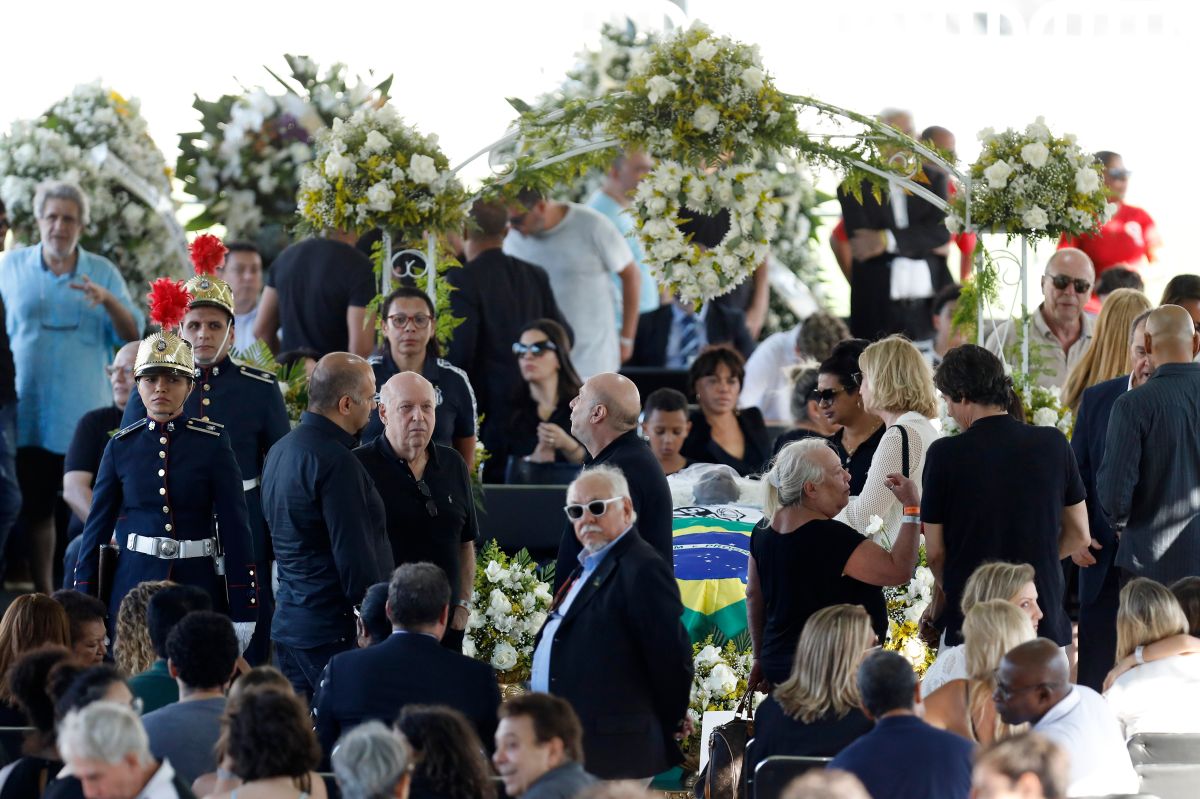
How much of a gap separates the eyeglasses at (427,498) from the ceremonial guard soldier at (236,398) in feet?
2.88

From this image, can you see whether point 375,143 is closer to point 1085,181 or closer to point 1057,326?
point 1085,181

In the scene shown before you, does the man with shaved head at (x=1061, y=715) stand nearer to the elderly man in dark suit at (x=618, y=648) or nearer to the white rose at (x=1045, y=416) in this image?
the elderly man in dark suit at (x=618, y=648)

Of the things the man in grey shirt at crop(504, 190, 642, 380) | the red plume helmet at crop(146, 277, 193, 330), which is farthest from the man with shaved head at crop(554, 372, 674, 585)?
the man in grey shirt at crop(504, 190, 642, 380)

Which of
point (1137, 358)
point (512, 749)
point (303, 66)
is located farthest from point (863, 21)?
point (512, 749)

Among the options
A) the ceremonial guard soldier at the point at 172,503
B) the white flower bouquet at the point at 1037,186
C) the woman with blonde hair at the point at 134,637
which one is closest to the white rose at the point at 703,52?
the white flower bouquet at the point at 1037,186

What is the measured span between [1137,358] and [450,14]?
874 centimetres

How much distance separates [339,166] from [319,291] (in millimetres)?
1472

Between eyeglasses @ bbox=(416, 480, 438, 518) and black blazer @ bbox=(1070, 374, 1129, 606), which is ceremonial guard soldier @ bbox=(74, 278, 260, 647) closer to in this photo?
eyeglasses @ bbox=(416, 480, 438, 518)

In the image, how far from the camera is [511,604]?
7.39 m

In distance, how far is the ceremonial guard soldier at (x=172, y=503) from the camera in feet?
21.2

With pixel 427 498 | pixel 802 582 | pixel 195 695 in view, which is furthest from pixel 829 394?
pixel 195 695

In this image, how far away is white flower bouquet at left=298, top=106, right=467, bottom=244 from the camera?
27.3ft

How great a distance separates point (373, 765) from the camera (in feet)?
13.1

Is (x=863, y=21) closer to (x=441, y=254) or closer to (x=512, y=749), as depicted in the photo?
(x=441, y=254)
